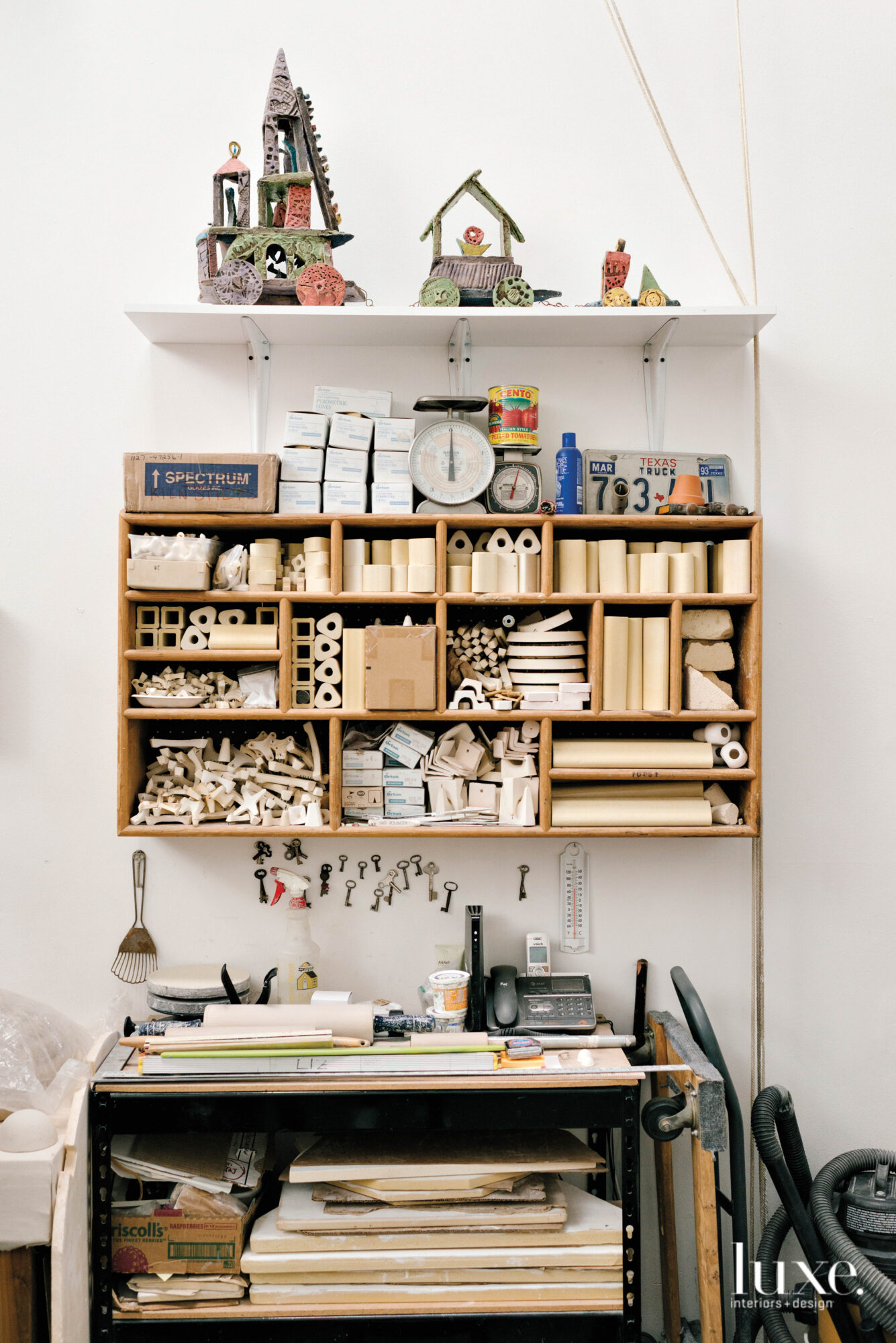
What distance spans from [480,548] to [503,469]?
21 centimetres

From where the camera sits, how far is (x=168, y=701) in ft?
7.34

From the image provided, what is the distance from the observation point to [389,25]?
8.09ft

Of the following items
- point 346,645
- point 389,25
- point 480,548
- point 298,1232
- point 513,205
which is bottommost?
point 298,1232

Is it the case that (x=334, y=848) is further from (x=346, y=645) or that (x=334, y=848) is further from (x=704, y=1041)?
(x=704, y=1041)

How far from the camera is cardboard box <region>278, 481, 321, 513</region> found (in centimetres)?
229

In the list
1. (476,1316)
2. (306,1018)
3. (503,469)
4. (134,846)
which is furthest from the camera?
(134,846)

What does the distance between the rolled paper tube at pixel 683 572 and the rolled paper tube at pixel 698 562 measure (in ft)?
0.04

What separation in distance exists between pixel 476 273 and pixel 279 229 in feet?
1.63

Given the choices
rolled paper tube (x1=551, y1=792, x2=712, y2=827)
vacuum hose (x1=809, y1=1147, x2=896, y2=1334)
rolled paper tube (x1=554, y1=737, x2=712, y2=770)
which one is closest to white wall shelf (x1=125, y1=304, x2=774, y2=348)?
rolled paper tube (x1=554, y1=737, x2=712, y2=770)

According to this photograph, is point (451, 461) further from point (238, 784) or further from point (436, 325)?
point (238, 784)

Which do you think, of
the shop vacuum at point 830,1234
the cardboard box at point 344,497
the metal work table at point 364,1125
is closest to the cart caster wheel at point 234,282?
the cardboard box at point 344,497

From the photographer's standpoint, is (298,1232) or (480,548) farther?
(480,548)

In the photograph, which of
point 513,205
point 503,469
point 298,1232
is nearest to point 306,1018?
point 298,1232

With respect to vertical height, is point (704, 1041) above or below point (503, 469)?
below
